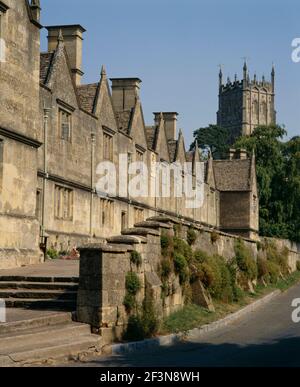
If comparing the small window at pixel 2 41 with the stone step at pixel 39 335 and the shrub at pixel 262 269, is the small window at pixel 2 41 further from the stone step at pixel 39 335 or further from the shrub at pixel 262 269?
the shrub at pixel 262 269

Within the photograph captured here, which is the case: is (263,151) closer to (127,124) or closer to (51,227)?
(127,124)

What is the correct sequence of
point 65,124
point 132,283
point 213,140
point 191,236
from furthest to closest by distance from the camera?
point 213,140, point 65,124, point 191,236, point 132,283

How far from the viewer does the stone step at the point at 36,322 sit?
10500mm

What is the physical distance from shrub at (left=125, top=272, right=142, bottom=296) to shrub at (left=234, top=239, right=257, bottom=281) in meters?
12.2

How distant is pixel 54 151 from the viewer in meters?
24.4

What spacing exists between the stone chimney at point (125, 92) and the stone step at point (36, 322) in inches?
1017

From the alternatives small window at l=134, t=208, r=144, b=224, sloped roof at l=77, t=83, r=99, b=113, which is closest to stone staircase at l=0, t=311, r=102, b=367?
sloped roof at l=77, t=83, r=99, b=113

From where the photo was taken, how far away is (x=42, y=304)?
1279 centimetres

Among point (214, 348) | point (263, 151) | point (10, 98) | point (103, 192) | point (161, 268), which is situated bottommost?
point (214, 348)

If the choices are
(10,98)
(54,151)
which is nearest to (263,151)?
(54,151)

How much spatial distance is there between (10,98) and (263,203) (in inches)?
1844

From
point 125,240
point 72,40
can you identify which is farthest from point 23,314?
point 72,40

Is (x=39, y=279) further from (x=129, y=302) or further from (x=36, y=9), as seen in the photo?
(x=36, y=9)

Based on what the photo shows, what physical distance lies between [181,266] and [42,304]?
4.42 m
